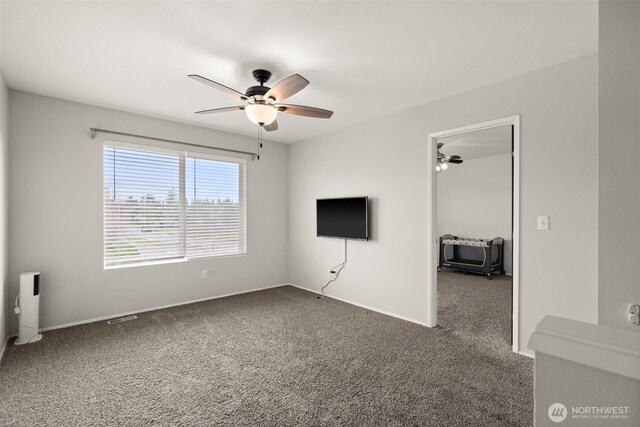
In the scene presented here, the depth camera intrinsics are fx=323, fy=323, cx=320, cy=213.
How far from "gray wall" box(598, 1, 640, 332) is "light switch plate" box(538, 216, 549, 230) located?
4.90 feet

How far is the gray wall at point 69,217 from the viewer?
3.34 metres

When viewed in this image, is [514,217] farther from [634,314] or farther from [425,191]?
[634,314]

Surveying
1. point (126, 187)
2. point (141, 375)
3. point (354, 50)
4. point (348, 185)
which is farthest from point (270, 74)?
point (141, 375)

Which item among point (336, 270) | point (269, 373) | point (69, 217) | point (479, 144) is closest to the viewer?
point (269, 373)

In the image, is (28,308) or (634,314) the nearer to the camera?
(634,314)

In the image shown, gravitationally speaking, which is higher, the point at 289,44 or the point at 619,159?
the point at 289,44

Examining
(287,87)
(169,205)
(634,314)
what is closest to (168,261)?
(169,205)

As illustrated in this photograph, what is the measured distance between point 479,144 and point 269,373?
539 cm

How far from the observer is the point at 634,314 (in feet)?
4.45

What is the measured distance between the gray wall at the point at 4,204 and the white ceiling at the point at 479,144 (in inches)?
200

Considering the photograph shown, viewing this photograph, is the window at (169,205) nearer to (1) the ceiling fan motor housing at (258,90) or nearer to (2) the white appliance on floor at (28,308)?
(2) the white appliance on floor at (28,308)

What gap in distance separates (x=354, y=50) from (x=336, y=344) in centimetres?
262

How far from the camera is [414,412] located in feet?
6.80

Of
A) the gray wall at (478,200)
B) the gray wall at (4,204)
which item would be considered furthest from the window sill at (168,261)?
the gray wall at (478,200)
